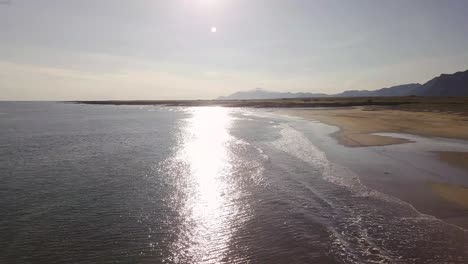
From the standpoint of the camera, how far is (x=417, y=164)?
18984 mm

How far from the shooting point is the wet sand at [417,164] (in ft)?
41.4

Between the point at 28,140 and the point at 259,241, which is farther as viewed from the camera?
the point at 28,140

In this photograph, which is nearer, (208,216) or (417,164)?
(208,216)

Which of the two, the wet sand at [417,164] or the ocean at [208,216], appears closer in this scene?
the ocean at [208,216]

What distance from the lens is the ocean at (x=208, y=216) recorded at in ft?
29.0

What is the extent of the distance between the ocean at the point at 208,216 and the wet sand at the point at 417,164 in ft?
2.87

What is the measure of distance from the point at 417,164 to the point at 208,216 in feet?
43.1

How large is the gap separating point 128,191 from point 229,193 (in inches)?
169

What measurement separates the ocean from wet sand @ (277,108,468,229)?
0.87 meters

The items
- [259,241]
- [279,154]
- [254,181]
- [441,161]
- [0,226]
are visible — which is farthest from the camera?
[279,154]

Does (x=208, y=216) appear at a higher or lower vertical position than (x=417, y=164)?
lower

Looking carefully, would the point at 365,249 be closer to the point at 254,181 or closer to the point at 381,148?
the point at 254,181

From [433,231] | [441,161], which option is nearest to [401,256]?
[433,231]

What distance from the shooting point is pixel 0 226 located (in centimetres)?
1075
